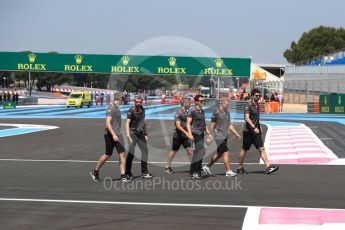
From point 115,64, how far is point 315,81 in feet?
64.8

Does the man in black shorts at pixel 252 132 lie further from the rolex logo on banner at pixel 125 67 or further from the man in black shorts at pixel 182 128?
the rolex logo on banner at pixel 125 67

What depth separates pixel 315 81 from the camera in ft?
167

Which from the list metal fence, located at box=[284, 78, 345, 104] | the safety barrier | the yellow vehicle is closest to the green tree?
metal fence, located at box=[284, 78, 345, 104]

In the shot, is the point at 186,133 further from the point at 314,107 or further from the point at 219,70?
the point at 219,70

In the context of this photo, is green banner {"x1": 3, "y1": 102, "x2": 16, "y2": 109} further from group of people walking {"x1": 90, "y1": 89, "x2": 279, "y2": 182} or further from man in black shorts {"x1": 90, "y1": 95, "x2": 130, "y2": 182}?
man in black shorts {"x1": 90, "y1": 95, "x2": 130, "y2": 182}

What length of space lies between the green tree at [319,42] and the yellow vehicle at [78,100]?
56.8 meters

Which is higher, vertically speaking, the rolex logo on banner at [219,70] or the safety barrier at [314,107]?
the rolex logo on banner at [219,70]

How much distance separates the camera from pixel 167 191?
342 inches

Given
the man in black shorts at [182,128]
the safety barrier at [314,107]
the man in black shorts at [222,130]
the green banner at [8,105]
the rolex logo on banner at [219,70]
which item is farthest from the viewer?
the rolex logo on banner at [219,70]

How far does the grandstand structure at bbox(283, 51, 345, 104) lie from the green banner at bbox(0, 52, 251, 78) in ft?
18.2

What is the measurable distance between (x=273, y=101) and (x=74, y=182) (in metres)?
34.4

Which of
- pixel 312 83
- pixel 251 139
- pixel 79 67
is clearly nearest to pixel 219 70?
pixel 312 83

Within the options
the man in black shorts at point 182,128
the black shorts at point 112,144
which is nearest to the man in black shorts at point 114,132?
the black shorts at point 112,144

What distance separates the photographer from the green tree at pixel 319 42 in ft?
331
